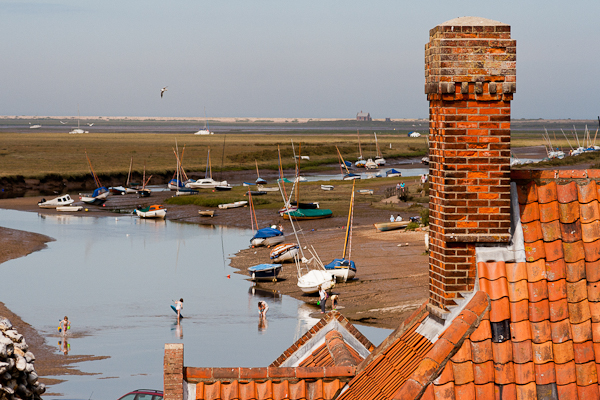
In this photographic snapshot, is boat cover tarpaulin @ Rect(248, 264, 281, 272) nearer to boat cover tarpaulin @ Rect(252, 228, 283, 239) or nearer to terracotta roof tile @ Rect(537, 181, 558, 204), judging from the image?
boat cover tarpaulin @ Rect(252, 228, 283, 239)

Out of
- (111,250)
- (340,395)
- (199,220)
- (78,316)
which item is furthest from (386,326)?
(199,220)

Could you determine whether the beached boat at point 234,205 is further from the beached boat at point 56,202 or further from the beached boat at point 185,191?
the beached boat at point 56,202

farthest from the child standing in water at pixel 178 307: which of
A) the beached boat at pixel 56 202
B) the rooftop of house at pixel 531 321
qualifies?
the beached boat at pixel 56 202

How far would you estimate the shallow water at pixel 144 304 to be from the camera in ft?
90.0

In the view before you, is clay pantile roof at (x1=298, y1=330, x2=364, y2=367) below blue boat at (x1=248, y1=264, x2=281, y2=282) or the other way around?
the other way around

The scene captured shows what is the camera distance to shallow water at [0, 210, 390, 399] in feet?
90.0

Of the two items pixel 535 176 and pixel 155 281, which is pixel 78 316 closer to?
pixel 155 281

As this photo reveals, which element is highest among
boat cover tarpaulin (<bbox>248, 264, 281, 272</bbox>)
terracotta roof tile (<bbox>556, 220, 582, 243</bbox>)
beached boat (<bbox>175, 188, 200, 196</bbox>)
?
terracotta roof tile (<bbox>556, 220, 582, 243</bbox>)

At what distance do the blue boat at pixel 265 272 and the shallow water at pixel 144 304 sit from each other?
83 cm

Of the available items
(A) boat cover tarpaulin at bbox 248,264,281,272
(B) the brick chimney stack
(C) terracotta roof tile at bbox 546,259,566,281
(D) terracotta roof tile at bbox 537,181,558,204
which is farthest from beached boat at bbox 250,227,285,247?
(C) terracotta roof tile at bbox 546,259,566,281

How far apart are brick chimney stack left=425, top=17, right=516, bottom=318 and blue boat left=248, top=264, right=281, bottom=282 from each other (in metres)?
34.3

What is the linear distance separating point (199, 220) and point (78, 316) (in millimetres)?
33332

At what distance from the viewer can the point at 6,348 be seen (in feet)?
40.3

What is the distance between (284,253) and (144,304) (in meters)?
11.2
